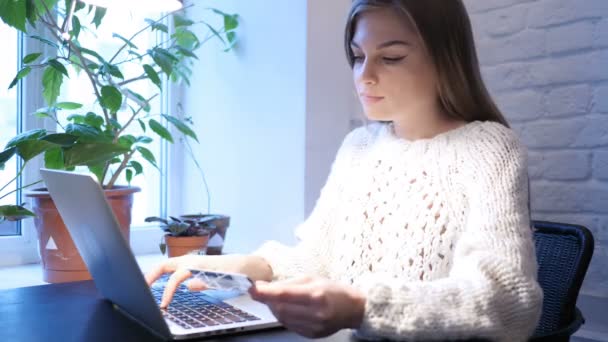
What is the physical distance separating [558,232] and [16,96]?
4.96 ft

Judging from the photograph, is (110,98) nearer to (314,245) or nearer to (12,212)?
(12,212)

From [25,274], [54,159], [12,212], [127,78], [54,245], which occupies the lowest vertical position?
[25,274]

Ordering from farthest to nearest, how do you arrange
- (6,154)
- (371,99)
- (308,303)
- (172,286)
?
1. (6,154)
2. (371,99)
3. (172,286)
4. (308,303)

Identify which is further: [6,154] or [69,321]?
[6,154]

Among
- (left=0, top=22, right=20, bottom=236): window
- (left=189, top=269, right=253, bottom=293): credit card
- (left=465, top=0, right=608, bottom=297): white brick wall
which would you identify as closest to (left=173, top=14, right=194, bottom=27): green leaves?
(left=0, top=22, right=20, bottom=236): window

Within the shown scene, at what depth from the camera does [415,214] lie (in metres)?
0.89

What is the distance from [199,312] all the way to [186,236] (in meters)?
0.74

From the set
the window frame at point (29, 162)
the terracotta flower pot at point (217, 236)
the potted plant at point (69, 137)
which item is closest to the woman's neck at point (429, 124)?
the potted plant at point (69, 137)

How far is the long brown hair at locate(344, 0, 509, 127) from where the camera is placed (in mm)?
884

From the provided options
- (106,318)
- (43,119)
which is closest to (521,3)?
(106,318)

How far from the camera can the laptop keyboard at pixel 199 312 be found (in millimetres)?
730

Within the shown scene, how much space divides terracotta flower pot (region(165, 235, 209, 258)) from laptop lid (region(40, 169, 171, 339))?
64cm

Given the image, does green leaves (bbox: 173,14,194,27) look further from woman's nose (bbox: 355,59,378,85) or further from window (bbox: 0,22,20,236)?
woman's nose (bbox: 355,59,378,85)

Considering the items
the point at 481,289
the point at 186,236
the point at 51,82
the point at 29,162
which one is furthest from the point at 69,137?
the point at 481,289
